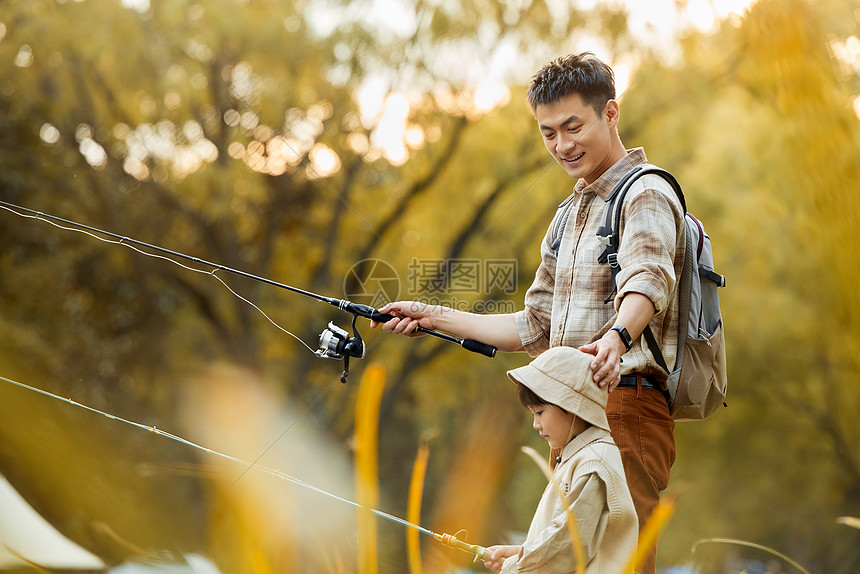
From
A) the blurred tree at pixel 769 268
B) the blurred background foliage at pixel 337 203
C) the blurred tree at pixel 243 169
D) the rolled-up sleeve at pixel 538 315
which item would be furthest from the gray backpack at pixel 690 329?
the blurred tree at pixel 769 268

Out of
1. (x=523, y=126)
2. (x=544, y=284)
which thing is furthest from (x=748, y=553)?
(x=544, y=284)

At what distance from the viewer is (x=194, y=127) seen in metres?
6.93

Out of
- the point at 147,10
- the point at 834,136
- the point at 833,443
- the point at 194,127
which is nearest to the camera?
the point at 834,136

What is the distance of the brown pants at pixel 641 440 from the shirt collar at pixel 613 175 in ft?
1.14

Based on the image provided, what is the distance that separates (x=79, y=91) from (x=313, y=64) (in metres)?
2.05

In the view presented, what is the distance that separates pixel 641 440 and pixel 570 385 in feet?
0.67

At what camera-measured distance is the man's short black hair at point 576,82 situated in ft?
4.26

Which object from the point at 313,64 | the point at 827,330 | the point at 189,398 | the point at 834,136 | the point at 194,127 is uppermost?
the point at 313,64

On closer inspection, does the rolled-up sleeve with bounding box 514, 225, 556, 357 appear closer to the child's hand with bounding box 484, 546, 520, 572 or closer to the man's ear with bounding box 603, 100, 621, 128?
the man's ear with bounding box 603, 100, 621, 128

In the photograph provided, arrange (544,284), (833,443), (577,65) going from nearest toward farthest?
(577,65)
(544,284)
(833,443)

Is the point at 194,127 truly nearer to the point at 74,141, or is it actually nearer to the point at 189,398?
the point at 74,141

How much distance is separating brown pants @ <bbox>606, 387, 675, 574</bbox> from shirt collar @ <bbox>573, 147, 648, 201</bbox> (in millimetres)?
346

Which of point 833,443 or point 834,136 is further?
point 833,443

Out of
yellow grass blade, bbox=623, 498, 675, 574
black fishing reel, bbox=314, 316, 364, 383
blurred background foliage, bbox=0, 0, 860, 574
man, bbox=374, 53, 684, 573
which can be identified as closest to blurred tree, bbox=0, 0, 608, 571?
blurred background foliage, bbox=0, 0, 860, 574
